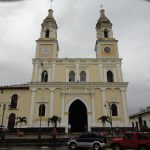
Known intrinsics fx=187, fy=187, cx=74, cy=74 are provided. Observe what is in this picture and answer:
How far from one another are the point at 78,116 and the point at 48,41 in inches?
746

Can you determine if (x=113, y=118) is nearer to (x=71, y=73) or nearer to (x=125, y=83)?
(x=125, y=83)

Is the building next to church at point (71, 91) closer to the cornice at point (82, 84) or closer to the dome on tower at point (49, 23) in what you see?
the cornice at point (82, 84)

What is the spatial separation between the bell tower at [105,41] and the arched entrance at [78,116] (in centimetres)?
1232

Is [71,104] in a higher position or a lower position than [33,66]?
lower

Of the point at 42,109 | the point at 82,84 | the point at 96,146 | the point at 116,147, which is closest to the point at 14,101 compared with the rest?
the point at 42,109

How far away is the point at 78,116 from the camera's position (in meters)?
42.0

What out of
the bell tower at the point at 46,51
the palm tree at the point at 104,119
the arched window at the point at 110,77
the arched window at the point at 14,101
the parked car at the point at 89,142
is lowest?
the parked car at the point at 89,142

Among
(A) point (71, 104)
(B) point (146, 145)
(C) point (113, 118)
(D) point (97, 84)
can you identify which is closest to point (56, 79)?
(A) point (71, 104)

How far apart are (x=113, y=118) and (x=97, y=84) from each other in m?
7.66

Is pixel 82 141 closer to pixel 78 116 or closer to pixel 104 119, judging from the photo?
pixel 104 119

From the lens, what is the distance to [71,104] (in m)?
39.9

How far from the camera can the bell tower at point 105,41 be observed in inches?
1732

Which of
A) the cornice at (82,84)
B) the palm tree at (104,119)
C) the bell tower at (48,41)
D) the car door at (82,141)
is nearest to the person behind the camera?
the car door at (82,141)

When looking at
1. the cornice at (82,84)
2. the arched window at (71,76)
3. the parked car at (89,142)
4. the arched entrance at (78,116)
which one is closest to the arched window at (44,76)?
the cornice at (82,84)
